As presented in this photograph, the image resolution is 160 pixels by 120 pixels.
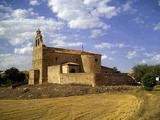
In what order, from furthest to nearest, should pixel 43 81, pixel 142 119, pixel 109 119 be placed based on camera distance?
pixel 43 81 < pixel 109 119 < pixel 142 119

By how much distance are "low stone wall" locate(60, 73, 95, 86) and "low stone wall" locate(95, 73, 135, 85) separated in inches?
37.1

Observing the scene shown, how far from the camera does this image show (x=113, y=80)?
1759 inches

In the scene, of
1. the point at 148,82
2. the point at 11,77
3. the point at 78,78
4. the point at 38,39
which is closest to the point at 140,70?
the point at 78,78

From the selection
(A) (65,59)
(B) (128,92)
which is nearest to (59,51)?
(A) (65,59)

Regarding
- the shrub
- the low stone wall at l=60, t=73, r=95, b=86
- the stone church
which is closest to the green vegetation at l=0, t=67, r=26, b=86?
the stone church

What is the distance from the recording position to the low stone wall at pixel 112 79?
4309cm

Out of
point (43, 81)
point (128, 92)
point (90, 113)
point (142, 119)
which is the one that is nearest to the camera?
point (142, 119)

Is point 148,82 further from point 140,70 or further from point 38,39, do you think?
point 38,39

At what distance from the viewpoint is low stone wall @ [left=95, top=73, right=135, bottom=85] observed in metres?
43.1

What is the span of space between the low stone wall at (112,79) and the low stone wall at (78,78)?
37.1 inches

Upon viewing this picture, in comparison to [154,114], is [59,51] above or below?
above

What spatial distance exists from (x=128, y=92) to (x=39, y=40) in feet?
94.1

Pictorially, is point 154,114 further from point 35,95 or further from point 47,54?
point 47,54

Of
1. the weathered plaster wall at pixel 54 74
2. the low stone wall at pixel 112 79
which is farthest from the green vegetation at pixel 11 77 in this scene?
the low stone wall at pixel 112 79
